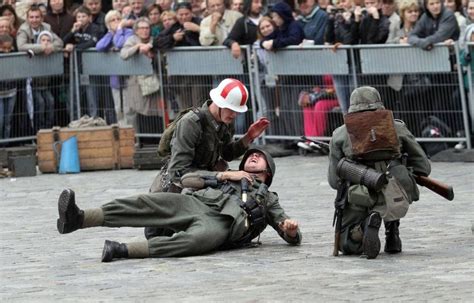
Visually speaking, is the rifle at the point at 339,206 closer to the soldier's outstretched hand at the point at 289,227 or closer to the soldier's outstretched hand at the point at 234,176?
the soldier's outstretched hand at the point at 289,227

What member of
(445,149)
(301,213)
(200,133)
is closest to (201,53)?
(445,149)

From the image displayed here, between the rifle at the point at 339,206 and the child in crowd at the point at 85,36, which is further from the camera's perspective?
the child in crowd at the point at 85,36

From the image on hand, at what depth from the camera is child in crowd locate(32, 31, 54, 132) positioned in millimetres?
21812

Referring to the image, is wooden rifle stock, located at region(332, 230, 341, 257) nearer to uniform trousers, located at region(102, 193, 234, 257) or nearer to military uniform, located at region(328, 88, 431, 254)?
military uniform, located at region(328, 88, 431, 254)

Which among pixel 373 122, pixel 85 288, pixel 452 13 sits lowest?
pixel 85 288

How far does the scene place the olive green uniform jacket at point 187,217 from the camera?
11.8 meters

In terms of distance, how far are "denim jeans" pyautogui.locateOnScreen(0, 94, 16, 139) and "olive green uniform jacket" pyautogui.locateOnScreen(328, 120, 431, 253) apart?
33.2 feet

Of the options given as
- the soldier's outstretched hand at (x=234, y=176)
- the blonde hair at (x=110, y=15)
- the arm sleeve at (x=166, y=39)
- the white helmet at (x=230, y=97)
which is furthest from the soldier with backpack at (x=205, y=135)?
the blonde hair at (x=110, y=15)

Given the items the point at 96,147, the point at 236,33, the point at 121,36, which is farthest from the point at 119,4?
the point at 96,147

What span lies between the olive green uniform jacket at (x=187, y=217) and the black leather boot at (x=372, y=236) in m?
0.97

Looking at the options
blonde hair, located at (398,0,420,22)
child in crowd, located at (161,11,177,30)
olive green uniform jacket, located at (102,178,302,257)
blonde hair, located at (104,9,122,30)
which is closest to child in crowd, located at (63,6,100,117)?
blonde hair, located at (104,9,122,30)

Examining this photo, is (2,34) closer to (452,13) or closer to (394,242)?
(452,13)

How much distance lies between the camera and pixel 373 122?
11648 millimetres

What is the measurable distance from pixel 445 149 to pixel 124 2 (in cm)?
595
